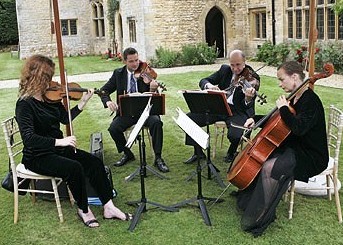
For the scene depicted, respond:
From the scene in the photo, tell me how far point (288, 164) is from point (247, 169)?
0.35 metres

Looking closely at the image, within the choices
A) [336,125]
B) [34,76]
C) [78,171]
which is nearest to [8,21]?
[34,76]

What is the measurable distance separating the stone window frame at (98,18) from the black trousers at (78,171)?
904 inches

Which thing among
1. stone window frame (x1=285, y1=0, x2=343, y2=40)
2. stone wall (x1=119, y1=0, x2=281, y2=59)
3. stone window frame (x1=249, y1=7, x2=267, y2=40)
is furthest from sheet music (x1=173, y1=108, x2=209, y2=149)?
stone window frame (x1=249, y1=7, x2=267, y2=40)

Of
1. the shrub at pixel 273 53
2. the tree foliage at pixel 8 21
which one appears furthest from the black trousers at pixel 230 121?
the tree foliage at pixel 8 21

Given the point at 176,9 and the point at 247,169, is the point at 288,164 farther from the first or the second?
the point at 176,9

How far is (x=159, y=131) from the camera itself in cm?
615

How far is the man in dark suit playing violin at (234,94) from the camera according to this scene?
5.78 meters

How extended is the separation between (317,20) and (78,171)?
524 inches

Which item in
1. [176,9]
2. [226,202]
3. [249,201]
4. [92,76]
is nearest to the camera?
[249,201]

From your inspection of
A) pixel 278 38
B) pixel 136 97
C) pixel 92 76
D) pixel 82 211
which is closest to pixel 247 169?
pixel 82 211

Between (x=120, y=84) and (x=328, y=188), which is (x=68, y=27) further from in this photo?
(x=328, y=188)

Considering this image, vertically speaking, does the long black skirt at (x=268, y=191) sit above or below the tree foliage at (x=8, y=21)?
below

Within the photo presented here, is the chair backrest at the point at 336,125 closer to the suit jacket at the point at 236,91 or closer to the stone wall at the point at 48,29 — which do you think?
the suit jacket at the point at 236,91

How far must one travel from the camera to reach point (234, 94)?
607 centimetres
